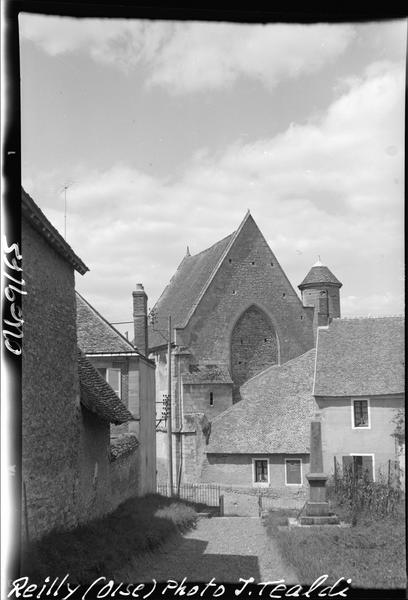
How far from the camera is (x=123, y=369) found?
2369 centimetres

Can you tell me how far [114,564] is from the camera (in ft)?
38.5

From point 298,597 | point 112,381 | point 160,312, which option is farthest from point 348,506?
point 160,312

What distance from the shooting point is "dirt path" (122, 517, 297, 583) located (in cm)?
1107

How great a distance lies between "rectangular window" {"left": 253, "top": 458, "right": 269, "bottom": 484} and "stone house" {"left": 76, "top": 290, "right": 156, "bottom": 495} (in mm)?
6539

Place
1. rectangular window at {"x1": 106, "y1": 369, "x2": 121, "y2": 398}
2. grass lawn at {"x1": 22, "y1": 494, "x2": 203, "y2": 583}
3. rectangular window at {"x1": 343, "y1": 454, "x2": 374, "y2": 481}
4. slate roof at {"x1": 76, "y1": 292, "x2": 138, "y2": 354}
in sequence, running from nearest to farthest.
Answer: grass lawn at {"x1": 22, "y1": 494, "x2": 203, "y2": 583}, slate roof at {"x1": 76, "y1": 292, "x2": 138, "y2": 354}, rectangular window at {"x1": 106, "y1": 369, "x2": 121, "y2": 398}, rectangular window at {"x1": 343, "y1": 454, "x2": 374, "y2": 481}

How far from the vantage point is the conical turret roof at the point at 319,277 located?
4628 centimetres

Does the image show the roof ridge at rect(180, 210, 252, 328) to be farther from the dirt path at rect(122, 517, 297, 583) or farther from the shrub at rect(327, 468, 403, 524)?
the dirt path at rect(122, 517, 297, 583)

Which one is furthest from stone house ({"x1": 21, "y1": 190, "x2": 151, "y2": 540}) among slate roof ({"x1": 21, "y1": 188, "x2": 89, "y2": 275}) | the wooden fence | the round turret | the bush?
the round turret

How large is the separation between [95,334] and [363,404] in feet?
41.8

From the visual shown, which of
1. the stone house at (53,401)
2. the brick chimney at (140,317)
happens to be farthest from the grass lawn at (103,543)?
the brick chimney at (140,317)

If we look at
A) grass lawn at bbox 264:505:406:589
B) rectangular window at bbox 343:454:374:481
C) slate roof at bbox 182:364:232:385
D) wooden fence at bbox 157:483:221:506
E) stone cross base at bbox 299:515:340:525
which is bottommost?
wooden fence at bbox 157:483:221:506

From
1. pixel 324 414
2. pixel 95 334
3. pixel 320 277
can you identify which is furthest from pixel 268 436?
pixel 320 277

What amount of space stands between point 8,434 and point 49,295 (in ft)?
19.1

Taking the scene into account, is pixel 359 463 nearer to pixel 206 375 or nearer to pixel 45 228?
pixel 206 375
